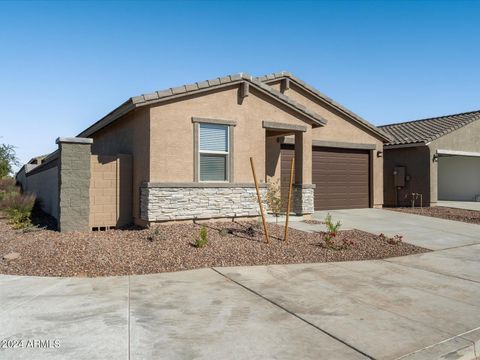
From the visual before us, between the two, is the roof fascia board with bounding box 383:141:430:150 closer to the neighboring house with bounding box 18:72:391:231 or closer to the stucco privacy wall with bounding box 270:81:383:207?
the stucco privacy wall with bounding box 270:81:383:207

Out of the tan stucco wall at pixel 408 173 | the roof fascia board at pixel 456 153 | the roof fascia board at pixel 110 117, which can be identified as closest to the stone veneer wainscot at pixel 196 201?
the roof fascia board at pixel 110 117

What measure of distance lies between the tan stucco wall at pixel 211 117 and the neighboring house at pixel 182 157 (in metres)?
0.03

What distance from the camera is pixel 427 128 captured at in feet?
71.0

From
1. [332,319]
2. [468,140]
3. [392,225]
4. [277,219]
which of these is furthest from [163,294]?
[468,140]

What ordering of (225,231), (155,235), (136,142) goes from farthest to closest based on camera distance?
(136,142) → (225,231) → (155,235)

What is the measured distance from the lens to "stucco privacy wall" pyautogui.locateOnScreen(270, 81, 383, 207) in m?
16.7

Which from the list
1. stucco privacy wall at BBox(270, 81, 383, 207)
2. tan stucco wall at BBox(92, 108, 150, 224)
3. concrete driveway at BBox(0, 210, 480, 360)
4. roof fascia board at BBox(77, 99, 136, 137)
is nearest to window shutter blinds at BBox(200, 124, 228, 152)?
Result: tan stucco wall at BBox(92, 108, 150, 224)

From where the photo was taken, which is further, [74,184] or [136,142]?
[136,142]

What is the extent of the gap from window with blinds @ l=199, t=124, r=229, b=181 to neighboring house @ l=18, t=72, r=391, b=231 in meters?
0.03

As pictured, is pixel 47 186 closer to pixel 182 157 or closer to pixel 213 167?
pixel 182 157

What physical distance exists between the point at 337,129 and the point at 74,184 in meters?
11.1

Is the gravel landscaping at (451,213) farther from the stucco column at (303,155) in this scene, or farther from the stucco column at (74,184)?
the stucco column at (74,184)

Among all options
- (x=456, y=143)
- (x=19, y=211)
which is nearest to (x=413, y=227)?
(x=456, y=143)

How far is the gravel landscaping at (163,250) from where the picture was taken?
7418 mm
